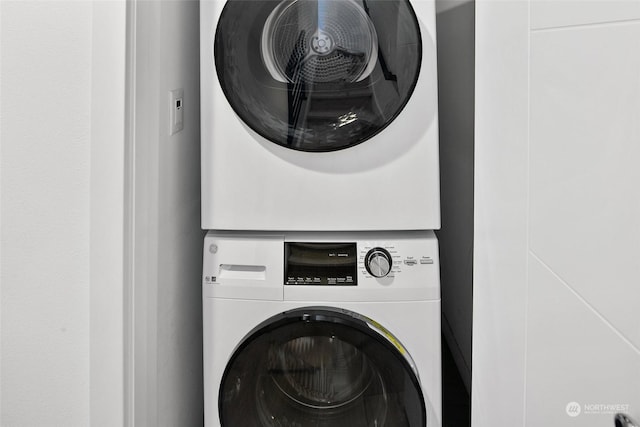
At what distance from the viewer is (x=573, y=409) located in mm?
587

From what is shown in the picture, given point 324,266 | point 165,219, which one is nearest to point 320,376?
point 324,266

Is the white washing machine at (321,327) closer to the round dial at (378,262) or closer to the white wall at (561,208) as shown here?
the round dial at (378,262)

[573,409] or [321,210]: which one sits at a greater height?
[321,210]

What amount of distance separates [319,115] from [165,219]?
1.55 feet

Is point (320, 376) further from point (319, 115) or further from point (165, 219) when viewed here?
point (319, 115)

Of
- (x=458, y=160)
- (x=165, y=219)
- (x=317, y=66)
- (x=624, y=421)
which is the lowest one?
(x=624, y=421)

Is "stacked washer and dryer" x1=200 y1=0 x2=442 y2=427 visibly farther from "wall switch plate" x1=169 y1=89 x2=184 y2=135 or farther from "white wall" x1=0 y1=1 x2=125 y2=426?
"white wall" x1=0 y1=1 x2=125 y2=426

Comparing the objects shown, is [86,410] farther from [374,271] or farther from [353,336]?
[374,271]

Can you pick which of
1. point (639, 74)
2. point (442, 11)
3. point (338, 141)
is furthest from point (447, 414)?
point (639, 74)

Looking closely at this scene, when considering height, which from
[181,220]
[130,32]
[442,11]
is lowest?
[181,220]

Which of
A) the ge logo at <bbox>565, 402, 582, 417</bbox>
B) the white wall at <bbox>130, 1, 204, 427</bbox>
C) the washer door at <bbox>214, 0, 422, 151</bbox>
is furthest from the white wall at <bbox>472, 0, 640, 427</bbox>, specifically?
the white wall at <bbox>130, 1, 204, 427</bbox>

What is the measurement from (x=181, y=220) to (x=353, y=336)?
0.57 metres

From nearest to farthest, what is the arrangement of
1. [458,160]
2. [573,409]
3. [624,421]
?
[624,421] → [573,409] → [458,160]

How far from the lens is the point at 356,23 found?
4.40 ft
